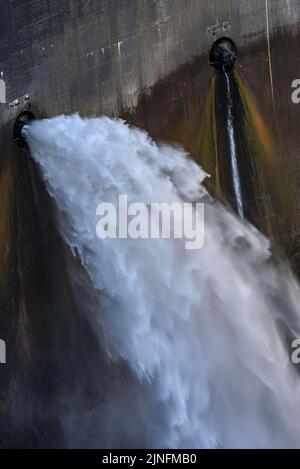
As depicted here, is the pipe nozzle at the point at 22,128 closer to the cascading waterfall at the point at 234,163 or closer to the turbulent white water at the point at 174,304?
the turbulent white water at the point at 174,304

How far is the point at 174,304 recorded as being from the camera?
1805 centimetres

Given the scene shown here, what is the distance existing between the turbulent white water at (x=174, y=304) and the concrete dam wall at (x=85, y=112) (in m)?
0.34

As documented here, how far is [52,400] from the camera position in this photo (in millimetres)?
20062

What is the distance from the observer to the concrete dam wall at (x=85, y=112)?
16.7 metres

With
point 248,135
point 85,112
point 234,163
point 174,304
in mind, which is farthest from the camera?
point 85,112

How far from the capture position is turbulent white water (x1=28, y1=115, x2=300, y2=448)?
55.7 ft

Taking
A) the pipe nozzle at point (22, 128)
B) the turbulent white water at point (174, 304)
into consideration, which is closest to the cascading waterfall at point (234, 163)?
the turbulent white water at point (174, 304)

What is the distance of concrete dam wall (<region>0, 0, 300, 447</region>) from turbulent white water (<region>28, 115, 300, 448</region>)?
1.13ft

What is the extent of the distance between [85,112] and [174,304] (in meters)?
3.72

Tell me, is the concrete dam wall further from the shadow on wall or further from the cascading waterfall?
the cascading waterfall

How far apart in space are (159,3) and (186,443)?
274 inches

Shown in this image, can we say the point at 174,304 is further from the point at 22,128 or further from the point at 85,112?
the point at 22,128

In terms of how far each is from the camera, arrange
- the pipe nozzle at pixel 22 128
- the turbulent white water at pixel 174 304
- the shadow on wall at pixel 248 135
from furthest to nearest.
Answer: the pipe nozzle at pixel 22 128
the turbulent white water at pixel 174 304
the shadow on wall at pixel 248 135

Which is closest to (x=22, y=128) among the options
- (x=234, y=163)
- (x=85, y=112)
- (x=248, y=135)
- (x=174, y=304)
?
(x=85, y=112)
